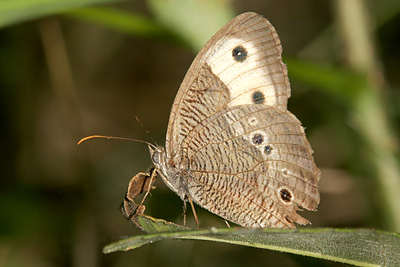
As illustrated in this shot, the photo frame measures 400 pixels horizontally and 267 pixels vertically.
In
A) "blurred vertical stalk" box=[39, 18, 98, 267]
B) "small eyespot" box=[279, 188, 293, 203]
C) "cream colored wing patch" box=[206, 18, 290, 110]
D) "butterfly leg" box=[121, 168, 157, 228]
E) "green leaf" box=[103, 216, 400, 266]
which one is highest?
"blurred vertical stalk" box=[39, 18, 98, 267]

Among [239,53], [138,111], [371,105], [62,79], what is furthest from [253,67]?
[138,111]

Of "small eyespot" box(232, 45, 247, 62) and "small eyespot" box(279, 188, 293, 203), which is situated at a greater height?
"small eyespot" box(232, 45, 247, 62)

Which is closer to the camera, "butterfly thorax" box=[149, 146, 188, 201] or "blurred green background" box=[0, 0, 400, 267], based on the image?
"butterfly thorax" box=[149, 146, 188, 201]

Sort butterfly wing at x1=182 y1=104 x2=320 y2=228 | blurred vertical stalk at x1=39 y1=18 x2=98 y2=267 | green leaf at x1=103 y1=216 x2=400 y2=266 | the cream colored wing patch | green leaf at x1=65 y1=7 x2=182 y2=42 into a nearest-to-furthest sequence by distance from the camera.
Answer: green leaf at x1=103 y1=216 x2=400 y2=266 → butterfly wing at x1=182 y1=104 x2=320 y2=228 → the cream colored wing patch → green leaf at x1=65 y1=7 x2=182 y2=42 → blurred vertical stalk at x1=39 y1=18 x2=98 y2=267

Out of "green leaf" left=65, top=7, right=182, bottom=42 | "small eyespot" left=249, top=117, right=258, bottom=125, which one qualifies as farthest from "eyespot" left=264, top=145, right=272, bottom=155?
"green leaf" left=65, top=7, right=182, bottom=42

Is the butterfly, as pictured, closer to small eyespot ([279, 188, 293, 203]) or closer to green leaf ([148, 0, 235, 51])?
small eyespot ([279, 188, 293, 203])

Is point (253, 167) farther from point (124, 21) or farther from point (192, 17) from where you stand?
point (124, 21)

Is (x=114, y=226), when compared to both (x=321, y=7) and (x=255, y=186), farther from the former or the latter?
(x=321, y=7)

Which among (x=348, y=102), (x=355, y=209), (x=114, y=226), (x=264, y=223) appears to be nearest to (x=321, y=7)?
(x=355, y=209)
